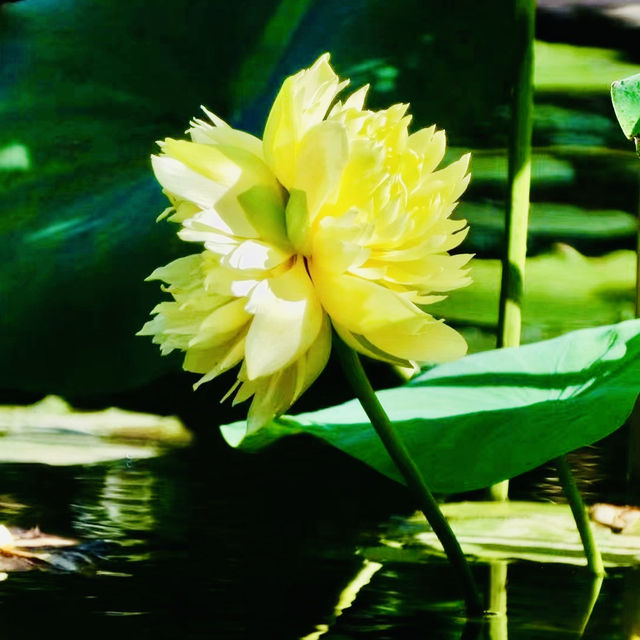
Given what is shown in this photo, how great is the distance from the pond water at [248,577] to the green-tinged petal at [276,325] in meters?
0.15

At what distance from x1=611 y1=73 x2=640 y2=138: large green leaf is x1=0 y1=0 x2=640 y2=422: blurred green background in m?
0.76

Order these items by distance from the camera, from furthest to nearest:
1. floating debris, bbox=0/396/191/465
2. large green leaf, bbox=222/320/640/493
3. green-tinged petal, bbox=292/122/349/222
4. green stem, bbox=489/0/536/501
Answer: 1. floating debris, bbox=0/396/191/465
2. green stem, bbox=489/0/536/501
3. large green leaf, bbox=222/320/640/493
4. green-tinged petal, bbox=292/122/349/222

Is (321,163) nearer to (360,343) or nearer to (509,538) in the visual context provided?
(360,343)

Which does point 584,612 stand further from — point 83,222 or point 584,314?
point 83,222

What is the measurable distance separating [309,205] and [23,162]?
1.10 metres

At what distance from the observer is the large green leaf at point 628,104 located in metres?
0.55

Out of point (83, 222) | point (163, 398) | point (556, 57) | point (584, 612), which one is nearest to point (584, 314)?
point (556, 57)

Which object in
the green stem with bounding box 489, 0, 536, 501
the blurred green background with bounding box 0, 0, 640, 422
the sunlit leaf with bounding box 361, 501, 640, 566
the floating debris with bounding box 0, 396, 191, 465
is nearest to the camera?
the sunlit leaf with bounding box 361, 501, 640, 566

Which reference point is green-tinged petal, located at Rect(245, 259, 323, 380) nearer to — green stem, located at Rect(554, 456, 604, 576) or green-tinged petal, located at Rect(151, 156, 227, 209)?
green-tinged petal, located at Rect(151, 156, 227, 209)

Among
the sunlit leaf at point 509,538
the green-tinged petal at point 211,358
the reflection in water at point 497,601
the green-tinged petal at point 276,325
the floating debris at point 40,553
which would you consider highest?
the green-tinged petal at point 276,325

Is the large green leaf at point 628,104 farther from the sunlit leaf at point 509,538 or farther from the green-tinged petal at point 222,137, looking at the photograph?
the sunlit leaf at point 509,538

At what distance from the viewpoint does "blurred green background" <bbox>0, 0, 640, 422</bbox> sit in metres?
1.33

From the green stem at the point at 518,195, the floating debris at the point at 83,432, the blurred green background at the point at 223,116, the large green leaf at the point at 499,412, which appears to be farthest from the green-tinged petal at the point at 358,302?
the blurred green background at the point at 223,116

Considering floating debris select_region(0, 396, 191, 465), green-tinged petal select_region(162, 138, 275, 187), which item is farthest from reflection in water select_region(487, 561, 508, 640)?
floating debris select_region(0, 396, 191, 465)
